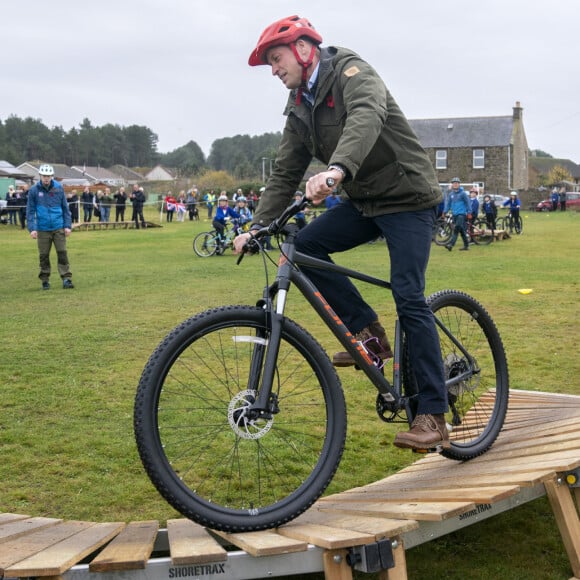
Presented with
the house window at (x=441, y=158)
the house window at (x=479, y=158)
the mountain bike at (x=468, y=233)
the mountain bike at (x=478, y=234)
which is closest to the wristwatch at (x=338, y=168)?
the mountain bike at (x=468, y=233)

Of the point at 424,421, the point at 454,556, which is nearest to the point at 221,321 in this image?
the point at 424,421

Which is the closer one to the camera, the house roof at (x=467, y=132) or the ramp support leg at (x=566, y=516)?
the ramp support leg at (x=566, y=516)

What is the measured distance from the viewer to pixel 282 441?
5102 millimetres

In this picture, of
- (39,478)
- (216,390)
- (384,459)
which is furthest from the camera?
(216,390)

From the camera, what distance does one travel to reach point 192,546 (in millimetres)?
2891

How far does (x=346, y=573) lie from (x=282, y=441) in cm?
224

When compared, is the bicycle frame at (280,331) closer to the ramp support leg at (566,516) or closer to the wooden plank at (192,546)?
the wooden plank at (192,546)

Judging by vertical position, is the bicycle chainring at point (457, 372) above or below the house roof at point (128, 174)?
below

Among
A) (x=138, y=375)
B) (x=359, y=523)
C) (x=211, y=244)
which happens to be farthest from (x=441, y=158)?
(x=359, y=523)

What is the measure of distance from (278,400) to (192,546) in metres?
0.74

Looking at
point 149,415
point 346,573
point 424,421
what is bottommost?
point 346,573

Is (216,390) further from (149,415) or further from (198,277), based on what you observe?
(198,277)

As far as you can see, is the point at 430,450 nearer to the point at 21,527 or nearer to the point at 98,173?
the point at 21,527

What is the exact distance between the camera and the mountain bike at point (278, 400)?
3.06 metres
